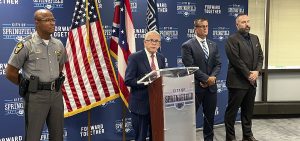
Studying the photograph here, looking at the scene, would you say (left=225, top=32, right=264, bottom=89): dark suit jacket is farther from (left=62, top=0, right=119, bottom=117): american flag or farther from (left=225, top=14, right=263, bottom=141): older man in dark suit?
(left=62, top=0, right=119, bottom=117): american flag

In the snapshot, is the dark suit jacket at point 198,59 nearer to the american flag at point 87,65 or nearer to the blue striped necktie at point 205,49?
the blue striped necktie at point 205,49

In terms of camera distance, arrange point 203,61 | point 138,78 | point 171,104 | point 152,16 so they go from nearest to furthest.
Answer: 1. point 171,104
2. point 138,78
3. point 203,61
4. point 152,16

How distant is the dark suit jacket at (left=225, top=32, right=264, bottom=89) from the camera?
14.2 ft

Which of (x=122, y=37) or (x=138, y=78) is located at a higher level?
(x=122, y=37)

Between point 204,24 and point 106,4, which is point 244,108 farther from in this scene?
point 106,4

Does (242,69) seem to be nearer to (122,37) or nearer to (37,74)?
(122,37)

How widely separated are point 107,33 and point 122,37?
349 mm

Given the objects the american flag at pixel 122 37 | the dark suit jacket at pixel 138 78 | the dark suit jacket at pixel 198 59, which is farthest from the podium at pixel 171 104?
the american flag at pixel 122 37

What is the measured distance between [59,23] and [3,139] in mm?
1394

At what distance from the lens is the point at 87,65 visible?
4.11 m

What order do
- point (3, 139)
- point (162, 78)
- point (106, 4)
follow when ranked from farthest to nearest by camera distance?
1. point (106, 4)
2. point (3, 139)
3. point (162, 78)

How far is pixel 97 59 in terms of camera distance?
4145mm

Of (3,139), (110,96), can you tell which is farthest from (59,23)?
(3,139)

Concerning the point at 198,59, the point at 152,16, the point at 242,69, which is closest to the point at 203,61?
the point at 198,59
